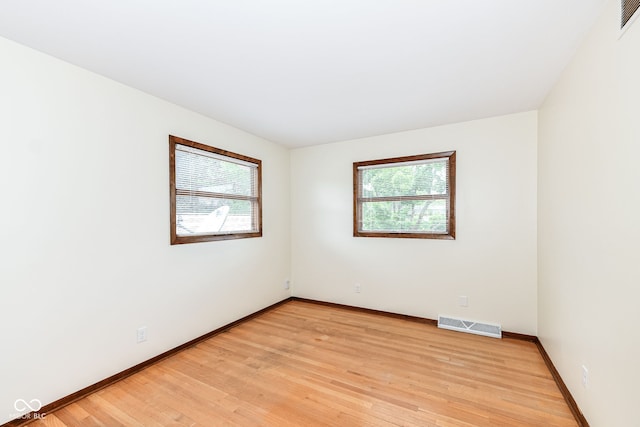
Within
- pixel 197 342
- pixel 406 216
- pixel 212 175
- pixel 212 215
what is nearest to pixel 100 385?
pixel 197 342

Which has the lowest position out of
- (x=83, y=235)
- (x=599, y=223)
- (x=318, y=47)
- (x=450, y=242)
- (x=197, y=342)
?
(x=197, y=342)

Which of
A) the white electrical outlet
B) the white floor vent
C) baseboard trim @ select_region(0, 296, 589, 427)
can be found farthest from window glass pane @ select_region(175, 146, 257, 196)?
the white floor vent

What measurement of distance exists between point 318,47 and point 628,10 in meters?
1.54

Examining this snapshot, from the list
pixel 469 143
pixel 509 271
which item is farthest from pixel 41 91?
pixel 509 271

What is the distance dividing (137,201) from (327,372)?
223 centimetres

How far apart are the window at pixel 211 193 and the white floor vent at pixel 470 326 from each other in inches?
103

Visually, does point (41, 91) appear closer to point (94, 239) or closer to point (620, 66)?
point (94, 239)

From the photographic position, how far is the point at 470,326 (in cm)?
317

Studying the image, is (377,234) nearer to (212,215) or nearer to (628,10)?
(212,215)

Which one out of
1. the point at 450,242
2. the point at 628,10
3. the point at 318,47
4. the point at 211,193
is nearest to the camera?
the point at 628,10

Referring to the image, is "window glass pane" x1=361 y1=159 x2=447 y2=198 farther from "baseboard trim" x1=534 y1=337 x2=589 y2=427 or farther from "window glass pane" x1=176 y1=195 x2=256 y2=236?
"baseboard trim" x1=534 y1=337 x2=589 y2=427

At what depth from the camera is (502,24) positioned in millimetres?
1611

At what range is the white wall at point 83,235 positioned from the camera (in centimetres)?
177

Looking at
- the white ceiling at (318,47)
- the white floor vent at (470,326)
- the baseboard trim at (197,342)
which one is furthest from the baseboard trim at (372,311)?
the white ceiling at (318,47)
